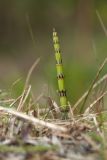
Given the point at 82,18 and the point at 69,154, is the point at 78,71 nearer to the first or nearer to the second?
the point at 82,18

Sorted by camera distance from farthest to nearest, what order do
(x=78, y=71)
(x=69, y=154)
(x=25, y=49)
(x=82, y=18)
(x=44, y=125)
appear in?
1. (x=25, y=49)
2. (x=82, y=18)
3. (x=78, y=71)
4. (x=44, y=125)
5. (x=69, y=154)

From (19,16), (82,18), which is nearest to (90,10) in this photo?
(82,18)

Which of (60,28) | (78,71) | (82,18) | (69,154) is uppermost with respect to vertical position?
(60,28)

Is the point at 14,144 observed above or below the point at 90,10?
below

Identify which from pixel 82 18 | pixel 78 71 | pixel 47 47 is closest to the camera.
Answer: pixel 78 71

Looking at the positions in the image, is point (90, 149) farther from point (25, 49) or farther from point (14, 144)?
point (25, 49)

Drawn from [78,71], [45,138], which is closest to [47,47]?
[78,71]

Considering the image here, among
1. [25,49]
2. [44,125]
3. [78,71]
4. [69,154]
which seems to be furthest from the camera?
[25,49]

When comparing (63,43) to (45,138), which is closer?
(45,138)

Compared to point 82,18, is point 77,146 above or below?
below
